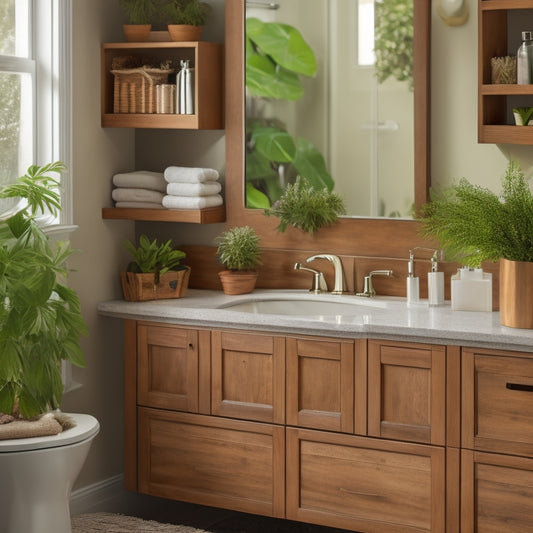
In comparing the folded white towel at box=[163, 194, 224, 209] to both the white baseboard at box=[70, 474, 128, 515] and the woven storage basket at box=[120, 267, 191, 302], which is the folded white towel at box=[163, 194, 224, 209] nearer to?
the woven storage basket at box=[120, 267, 191, 302]

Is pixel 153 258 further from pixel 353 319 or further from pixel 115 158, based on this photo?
pixel 353 319

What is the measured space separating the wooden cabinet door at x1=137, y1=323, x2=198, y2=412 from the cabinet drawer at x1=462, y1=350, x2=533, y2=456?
1020 mm

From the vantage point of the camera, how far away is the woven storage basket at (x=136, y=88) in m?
4.16

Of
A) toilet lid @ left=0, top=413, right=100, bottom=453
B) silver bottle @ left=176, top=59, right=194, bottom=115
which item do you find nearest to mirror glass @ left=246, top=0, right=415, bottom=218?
silver bottle @ left=176, top=59, right=194, bottom=115

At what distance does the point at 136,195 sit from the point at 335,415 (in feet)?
3.96

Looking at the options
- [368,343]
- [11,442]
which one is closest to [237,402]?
[368,343]

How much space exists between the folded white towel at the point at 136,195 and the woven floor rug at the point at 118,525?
1.21 meters

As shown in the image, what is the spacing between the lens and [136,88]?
4184 mm

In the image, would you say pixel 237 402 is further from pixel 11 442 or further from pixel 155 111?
pixel 155 111

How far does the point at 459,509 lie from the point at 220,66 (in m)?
1.90

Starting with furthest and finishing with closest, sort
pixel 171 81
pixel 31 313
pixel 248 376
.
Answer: pixel 171 81 → pixel 248 376 → pixel 31 313

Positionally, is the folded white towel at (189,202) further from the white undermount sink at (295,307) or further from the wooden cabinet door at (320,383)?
the wooden cabinet door at (320,383)

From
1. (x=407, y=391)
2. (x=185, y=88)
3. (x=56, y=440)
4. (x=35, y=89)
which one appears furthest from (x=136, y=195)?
(x=407, y=391)

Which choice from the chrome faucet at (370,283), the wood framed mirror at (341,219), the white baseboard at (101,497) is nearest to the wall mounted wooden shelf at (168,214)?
the wood framed mirror at (341,219)
